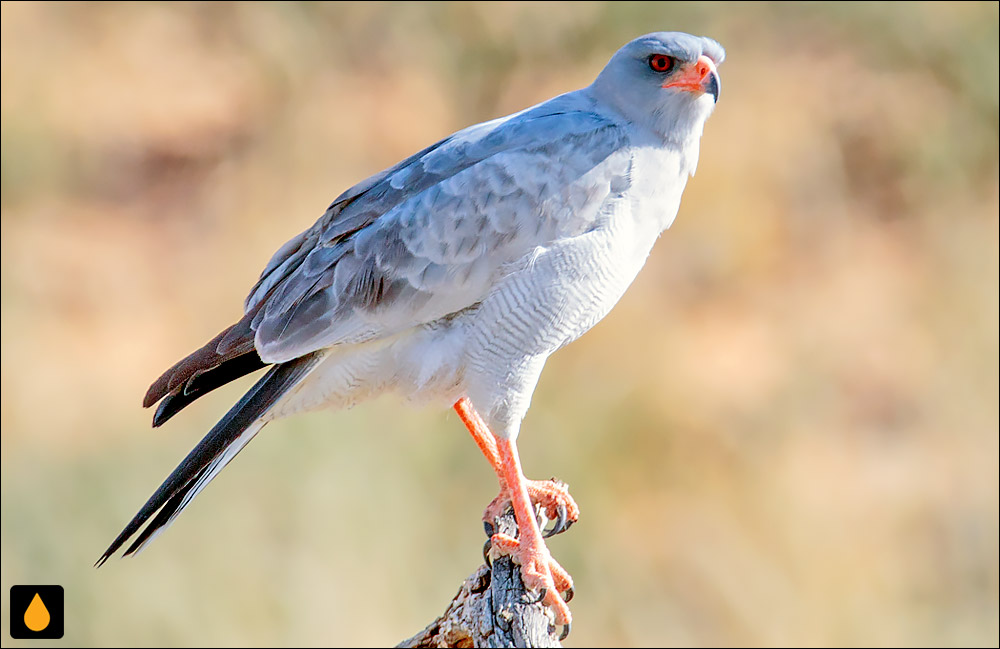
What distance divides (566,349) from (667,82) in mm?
5010

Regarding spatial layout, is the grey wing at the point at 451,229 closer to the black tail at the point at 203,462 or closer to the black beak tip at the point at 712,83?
the black tail at the point at 203,462

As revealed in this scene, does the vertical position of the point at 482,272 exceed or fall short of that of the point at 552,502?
it exceeds it

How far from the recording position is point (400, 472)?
7.43 metres

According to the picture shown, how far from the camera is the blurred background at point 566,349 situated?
704 centimetres

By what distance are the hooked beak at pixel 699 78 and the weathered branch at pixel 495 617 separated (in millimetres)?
1696

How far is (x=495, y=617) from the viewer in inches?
135

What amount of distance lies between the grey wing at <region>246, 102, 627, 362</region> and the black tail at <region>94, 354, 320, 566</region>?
0.16 meters

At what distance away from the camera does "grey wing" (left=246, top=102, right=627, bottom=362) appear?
3.49m

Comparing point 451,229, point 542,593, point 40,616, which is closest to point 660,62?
point 451,229

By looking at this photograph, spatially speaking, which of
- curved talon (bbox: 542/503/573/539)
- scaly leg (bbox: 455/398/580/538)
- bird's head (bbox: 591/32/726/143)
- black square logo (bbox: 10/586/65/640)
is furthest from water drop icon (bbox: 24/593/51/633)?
bird's head (bbox: 591/32/726/143)

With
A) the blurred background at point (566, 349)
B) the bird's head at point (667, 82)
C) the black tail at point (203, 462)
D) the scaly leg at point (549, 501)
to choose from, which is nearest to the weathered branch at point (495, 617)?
the scaly leg at point (549, 501)

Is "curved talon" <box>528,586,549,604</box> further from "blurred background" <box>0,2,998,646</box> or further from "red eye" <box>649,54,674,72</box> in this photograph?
"blurred background" <box>0,2,998,646</box>

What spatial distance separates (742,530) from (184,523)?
13.4 ft

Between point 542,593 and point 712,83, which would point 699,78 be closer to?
point 712,83
